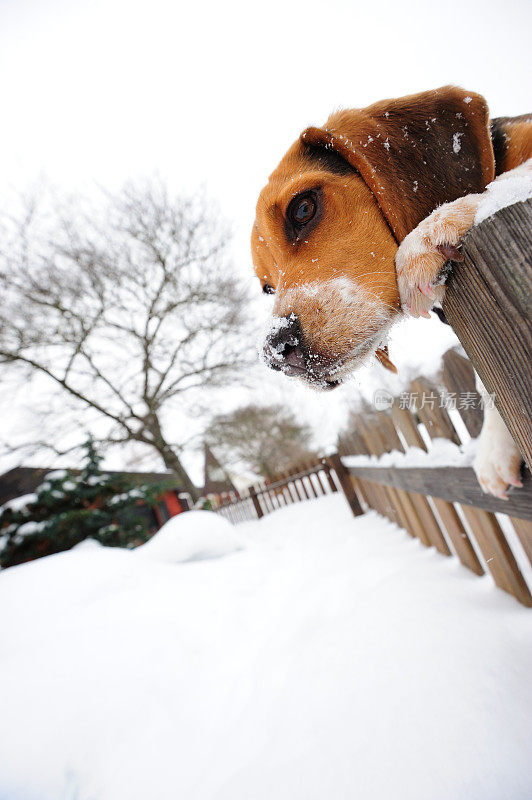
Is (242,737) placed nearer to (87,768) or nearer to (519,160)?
(87,768)

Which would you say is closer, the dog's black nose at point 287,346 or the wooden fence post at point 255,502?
the dog's black nose at point 287,346

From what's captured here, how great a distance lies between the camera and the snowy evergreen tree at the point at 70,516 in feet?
26.2

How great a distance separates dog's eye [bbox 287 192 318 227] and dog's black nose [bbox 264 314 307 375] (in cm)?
53

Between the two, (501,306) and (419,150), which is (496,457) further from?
(419,150)

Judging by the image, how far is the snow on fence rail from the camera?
0.62 m

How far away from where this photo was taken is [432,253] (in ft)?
2.37

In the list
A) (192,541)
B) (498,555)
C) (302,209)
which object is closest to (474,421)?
(498,555)

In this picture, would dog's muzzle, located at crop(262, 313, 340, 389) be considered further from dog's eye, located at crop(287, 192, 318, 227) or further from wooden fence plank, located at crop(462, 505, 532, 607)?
wooden fence plank, located at crop(462, 505, 532, 607)

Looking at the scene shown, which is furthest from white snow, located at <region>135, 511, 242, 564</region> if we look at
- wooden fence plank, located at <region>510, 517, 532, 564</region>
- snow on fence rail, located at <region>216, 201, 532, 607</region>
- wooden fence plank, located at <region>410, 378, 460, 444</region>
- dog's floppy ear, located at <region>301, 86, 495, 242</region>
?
dog's floppy ear, located at <region>301, 86, 495, 242</region>

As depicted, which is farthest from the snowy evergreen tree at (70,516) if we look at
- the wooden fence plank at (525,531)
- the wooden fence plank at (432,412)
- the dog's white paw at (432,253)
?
the dog's white paw at (432,253)

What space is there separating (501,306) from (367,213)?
96cm

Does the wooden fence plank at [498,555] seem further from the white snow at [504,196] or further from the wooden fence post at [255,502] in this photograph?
the wooden fence post at [255,502]

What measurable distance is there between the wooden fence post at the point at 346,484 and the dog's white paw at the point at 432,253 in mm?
5382

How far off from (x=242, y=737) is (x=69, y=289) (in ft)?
41.7
